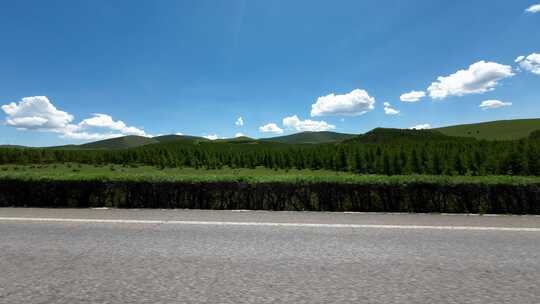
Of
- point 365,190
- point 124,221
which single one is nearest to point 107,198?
point 124,221

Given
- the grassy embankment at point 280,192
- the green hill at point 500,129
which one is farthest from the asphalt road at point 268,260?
the green hill at point 500,129

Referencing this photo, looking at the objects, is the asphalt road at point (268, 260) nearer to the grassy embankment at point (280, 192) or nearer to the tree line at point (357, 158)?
the grassy embankment at point (280, 192)

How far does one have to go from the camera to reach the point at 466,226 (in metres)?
7.67

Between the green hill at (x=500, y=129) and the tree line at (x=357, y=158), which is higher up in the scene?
the green hill at (x=500, y=129)

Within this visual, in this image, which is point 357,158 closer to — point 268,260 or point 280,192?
point 280,192

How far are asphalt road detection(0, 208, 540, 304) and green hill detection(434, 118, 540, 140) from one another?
184434 mm

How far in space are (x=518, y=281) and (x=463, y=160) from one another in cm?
6926

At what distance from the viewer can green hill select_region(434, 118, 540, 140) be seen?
16512 cm

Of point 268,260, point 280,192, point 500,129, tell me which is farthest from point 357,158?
point 500,129

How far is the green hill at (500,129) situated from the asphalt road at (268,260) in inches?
7261

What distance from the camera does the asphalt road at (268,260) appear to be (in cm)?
407

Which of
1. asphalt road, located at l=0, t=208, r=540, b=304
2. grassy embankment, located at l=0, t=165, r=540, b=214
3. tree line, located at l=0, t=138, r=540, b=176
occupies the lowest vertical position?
asphalt road, located at l=0, t=208, r=540, b=304

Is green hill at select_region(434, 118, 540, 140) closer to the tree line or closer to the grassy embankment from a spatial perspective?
the tree line

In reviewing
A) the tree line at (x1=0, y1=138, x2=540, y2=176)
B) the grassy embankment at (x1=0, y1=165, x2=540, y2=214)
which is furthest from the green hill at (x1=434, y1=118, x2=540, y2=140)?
the grassy embankment at (x1=0, y1=165, x2=540, y2=214)
